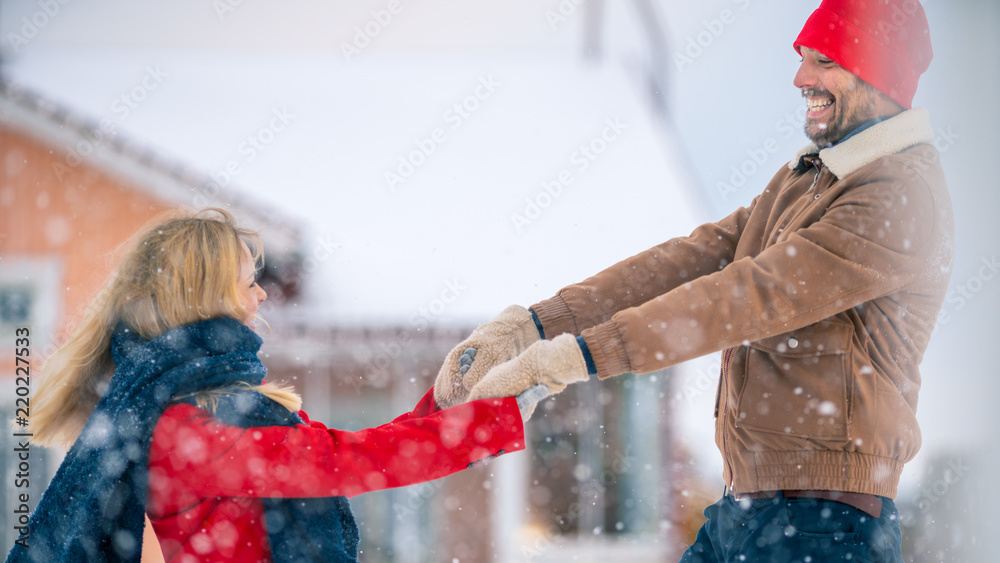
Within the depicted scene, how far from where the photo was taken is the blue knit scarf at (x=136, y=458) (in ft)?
4.33

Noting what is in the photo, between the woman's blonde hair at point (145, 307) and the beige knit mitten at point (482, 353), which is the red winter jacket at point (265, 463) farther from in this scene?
the beige knit mitten at point (482, 353)

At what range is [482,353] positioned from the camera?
1643 mm

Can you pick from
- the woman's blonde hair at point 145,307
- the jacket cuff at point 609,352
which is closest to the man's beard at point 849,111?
the jacket cuff at point 609,352

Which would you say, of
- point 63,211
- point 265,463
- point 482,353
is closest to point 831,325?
point 482,353

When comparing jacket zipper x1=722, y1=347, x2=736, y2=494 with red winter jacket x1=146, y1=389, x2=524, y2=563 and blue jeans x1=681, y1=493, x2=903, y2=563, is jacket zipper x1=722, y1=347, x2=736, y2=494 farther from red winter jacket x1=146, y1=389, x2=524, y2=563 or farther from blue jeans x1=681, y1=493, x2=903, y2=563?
red winter jacket x1=146, y1=389, x2=524, y2=563

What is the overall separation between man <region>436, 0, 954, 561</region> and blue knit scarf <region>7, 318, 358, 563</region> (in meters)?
0.49

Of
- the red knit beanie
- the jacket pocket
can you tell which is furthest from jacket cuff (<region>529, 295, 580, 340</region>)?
the red knit beanie

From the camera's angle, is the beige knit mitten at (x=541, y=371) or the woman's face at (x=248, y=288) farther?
the woman's face at (x=248, y=288)

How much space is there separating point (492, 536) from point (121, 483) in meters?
4.14

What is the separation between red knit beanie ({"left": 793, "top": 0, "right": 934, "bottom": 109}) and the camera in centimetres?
136

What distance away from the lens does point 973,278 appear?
2.32 m

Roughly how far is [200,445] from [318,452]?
9.4 inches

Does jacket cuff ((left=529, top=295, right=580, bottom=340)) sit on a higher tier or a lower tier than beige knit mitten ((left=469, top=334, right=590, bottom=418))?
higher

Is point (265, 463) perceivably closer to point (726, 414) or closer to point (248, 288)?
point (248, 288)
